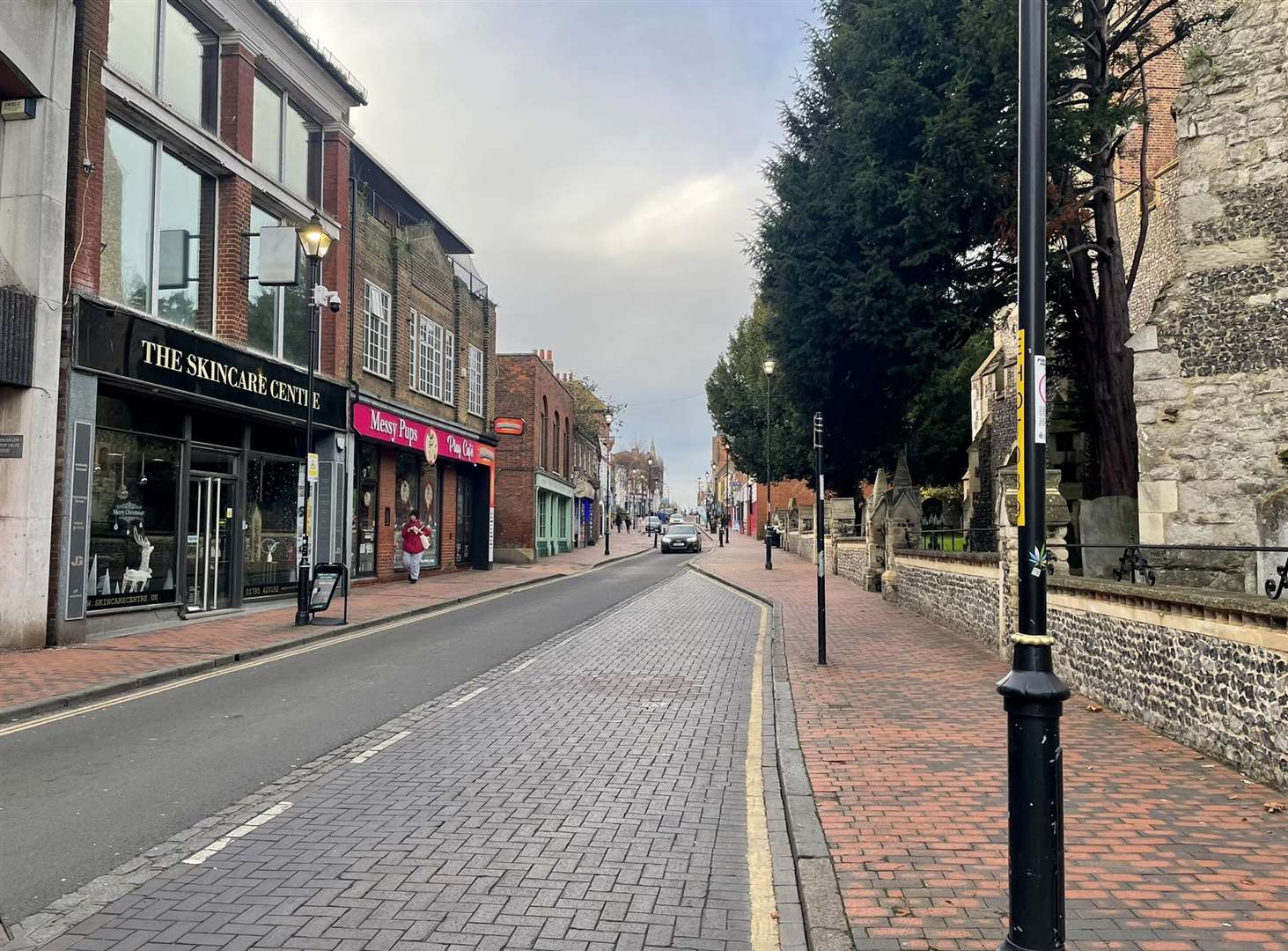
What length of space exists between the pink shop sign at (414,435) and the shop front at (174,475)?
1.60 m

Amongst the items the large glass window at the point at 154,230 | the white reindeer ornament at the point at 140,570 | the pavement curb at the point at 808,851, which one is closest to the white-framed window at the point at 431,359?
the large glass window at the point at 154,230

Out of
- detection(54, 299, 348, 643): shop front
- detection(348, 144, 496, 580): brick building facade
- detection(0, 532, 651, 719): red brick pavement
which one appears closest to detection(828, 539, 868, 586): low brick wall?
detection(0, 532, 651, 719): red brick pavement

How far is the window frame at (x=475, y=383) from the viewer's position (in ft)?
102

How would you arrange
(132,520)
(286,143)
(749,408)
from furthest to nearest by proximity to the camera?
(749,408) → (286,143) → (132,520)

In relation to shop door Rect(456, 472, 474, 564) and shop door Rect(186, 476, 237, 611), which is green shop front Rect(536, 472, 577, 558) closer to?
shop door Rect(456, 472, 474, 564)

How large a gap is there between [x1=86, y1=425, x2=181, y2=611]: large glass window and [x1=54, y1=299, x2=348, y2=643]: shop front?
0.8 inches

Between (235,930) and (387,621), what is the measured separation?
12.8m

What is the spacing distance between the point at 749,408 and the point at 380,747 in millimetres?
38619

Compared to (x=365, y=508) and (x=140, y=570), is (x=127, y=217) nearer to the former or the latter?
(x=140, y=570)

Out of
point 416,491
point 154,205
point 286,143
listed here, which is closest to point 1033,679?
point 154,205

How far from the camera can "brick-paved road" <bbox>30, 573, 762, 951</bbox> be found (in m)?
4.00

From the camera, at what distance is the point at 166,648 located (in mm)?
12484

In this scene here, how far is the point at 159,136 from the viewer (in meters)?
15.4

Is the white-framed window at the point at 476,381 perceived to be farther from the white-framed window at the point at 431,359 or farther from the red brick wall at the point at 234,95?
the red brick wall at the point at 234,95
